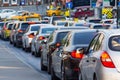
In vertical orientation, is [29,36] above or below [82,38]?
below

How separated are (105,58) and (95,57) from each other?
558 mm

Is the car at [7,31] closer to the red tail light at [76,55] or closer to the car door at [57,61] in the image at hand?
the car door at [57,61]

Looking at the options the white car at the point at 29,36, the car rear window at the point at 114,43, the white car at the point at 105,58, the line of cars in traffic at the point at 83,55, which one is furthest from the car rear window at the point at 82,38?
the white car at the point at 29,36

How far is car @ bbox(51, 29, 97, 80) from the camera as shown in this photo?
14797mm

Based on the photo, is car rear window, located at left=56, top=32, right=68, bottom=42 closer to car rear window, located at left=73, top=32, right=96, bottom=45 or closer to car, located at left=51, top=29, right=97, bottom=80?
car, located at left=51, top=29, right=97, bottom=80

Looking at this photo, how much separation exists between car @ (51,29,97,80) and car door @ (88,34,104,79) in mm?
2612

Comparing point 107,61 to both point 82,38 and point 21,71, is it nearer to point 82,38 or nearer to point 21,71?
point 82,38

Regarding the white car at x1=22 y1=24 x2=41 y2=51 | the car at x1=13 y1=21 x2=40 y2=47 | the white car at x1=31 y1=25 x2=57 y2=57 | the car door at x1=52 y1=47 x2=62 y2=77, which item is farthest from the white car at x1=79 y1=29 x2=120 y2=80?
the car at x1=13 y1=21 x2=40 y2=47

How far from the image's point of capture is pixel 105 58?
10836mm

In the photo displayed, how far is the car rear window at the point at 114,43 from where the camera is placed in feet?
36.0

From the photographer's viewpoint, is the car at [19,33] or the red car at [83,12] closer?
the car at [19,33]

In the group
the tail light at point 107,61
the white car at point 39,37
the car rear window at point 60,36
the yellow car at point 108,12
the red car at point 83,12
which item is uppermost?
the tail light at point 107,61

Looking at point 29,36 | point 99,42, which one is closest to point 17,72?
point 99,42

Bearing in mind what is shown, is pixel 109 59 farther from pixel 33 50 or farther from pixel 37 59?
pixel 33 50
